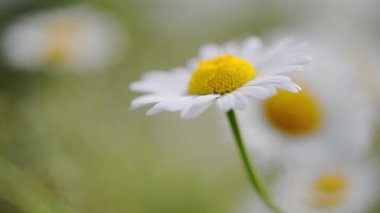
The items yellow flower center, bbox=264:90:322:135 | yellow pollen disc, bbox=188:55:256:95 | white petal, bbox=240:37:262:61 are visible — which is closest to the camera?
yellow pollen disc, bbox=188:55:256:95

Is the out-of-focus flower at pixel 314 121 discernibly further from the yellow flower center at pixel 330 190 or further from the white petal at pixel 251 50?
the white petal at pixel 251 50

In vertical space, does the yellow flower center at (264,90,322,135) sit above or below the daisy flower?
above

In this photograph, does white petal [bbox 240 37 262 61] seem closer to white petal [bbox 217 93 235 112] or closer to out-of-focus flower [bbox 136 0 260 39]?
white petal [bbox 217 93 235 112]

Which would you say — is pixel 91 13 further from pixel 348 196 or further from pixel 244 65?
pixel 244 65

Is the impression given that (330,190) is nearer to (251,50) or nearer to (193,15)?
(251,50)

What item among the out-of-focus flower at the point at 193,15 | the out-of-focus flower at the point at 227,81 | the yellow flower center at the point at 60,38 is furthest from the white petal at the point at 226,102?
the out-of-focus flower at the point at 193,15

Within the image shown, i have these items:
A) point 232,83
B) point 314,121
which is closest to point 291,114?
point 314,121

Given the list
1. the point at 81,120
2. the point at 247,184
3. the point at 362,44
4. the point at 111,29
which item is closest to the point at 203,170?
the point at 247,184

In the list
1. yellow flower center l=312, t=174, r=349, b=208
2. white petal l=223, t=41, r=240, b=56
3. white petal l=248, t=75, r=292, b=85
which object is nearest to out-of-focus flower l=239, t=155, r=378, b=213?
yellow flower center l=312, t=174, r=349, b=208
